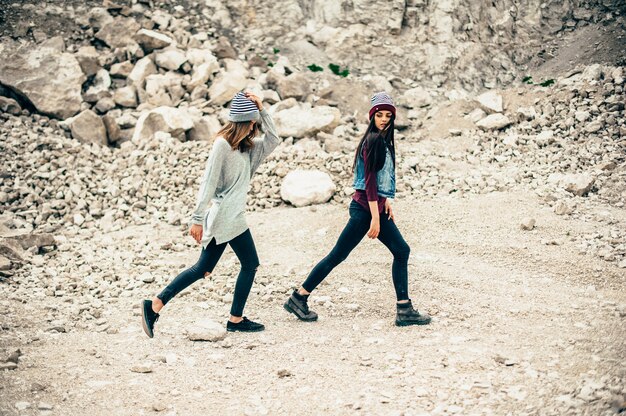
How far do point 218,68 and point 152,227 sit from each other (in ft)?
14.9

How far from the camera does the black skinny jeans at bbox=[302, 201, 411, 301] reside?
187 inches

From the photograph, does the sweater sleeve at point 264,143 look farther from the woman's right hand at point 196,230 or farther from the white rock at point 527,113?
the white rock at point 527,113

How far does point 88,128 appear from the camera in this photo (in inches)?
395

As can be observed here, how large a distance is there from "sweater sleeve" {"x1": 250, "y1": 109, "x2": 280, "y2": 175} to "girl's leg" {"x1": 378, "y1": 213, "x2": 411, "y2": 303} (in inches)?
41.1

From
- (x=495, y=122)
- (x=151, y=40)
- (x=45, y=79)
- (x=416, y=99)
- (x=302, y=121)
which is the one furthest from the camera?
(x=416, y=99)

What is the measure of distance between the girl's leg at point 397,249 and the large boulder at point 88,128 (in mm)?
6806

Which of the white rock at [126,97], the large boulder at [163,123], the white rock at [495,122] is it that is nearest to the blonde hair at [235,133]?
the large boulder at [163,123]

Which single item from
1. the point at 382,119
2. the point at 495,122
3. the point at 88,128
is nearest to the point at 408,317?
the point at 382,119

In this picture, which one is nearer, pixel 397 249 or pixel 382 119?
pixel 382 119

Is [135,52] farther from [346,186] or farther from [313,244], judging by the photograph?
[313,244]

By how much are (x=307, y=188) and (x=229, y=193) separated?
3.70 metres

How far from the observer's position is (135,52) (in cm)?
1158

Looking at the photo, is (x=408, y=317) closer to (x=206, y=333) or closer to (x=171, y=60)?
(x=206, y=333)

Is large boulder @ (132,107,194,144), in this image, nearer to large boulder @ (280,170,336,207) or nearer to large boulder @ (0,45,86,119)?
large boulder @ (0,45,86,119)
